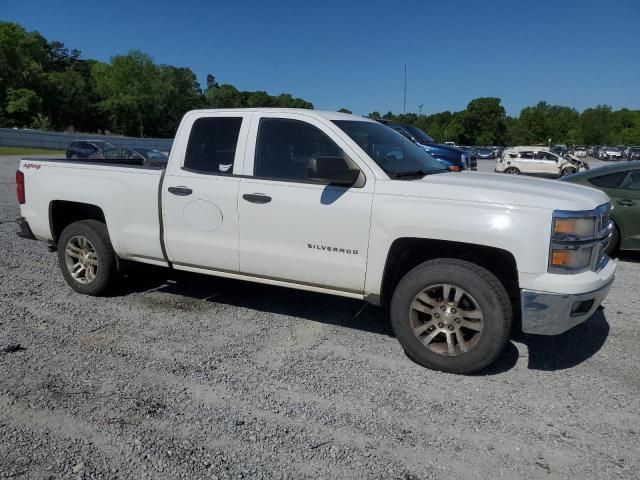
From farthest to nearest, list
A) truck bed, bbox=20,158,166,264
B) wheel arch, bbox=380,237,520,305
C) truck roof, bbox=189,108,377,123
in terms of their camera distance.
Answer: truck bed, bbox=20,158,166,264
truck roof, bbox=189,108,377,123
wheel arch, bbox=380,237,520,305

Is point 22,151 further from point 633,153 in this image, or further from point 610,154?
point 633,153

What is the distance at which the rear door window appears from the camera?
4.75 meters

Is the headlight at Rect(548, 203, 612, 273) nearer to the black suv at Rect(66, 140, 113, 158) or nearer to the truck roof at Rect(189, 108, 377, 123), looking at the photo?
the truck roof at Rect(189, 108, 377, 123)

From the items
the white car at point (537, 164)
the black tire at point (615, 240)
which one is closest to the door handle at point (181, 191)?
the black tire at point (615, 240)

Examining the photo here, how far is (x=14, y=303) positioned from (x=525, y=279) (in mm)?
4799

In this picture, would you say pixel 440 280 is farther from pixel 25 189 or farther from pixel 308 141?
pixel 25 189

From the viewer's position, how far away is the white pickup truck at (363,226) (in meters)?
3.65

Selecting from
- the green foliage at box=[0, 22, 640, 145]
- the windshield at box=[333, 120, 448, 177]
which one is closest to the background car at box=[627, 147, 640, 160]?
the green foliage at box=[0, 22, 640, 145]

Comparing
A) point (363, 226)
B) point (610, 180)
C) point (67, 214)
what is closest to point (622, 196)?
point (610, 180)

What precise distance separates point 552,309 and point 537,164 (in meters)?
31.3

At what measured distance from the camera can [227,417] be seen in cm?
330

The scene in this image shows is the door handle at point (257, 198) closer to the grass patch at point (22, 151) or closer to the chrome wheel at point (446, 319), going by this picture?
the chrome wheel at point (446, 319)

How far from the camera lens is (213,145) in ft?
15.9

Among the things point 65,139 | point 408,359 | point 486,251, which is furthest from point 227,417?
point 65,139
